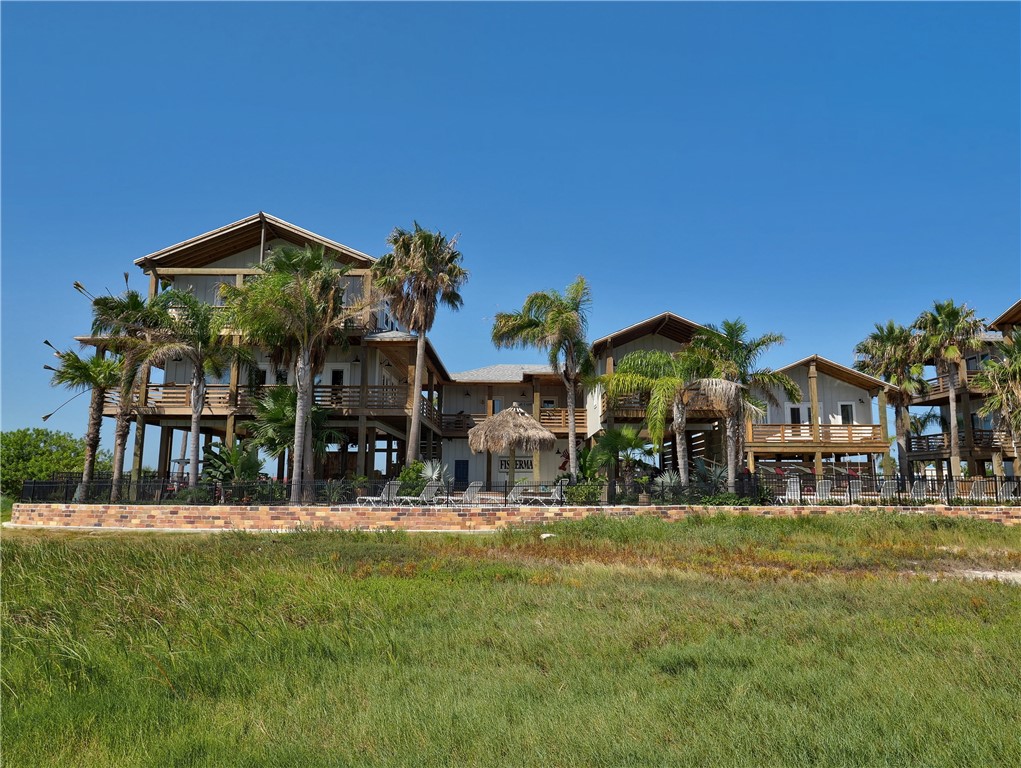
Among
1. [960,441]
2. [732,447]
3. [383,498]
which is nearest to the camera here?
[383,498]

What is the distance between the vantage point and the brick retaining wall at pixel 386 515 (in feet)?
68.0

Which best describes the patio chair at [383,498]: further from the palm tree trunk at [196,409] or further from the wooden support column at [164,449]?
the wooden support column at [164,449]

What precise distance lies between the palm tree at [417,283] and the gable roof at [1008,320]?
27.7 metres

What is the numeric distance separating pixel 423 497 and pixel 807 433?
66.1 feet

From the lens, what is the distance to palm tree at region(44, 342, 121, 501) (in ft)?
78.6

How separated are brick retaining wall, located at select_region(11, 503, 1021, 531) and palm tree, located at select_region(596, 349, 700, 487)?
109 inches

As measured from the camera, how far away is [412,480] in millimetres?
23500

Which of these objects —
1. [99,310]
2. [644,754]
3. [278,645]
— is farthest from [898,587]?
[99,310]

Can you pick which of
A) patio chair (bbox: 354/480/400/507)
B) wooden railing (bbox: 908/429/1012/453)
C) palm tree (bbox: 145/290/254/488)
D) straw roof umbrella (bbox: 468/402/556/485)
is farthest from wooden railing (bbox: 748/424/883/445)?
palm tree (bbox: 145/290/254/488)

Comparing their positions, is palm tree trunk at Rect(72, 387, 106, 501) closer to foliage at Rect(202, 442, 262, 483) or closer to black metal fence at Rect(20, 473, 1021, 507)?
black metal fence at Rect(20, 473, 1021, 507)

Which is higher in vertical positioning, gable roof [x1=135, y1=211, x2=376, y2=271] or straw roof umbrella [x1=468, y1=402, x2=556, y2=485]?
gable roof [x1=135, y1=211, x2=376, y2=271]

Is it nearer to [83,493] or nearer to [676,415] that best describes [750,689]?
[676,415]

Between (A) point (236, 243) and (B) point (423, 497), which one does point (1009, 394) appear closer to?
(B) point (423, 497)

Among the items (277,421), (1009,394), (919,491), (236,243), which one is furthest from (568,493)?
(236,243)
